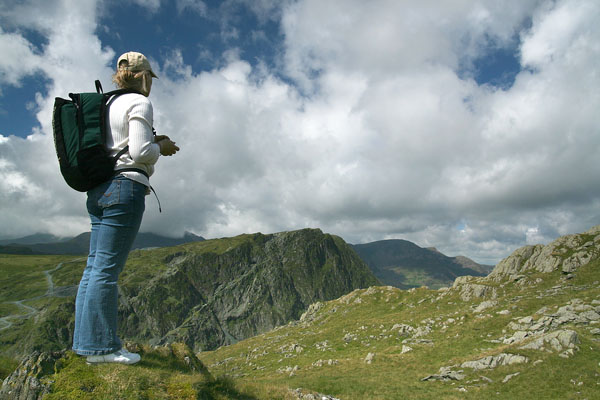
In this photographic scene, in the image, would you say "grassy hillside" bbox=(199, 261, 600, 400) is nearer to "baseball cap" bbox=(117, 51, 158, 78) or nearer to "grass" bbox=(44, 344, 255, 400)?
"grass" bbox=(44, 344, 255, 400)

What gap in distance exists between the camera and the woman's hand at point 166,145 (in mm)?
5767

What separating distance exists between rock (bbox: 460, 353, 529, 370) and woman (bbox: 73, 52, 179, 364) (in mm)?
27446

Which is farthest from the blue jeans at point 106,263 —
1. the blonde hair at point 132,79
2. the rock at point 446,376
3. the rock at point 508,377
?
the rock at point 446,376

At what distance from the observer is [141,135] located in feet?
16.2

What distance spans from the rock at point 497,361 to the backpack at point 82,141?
28949 mm

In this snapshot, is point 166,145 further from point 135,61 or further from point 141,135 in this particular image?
point 135,61

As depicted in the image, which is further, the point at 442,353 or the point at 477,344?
the point at 442,353

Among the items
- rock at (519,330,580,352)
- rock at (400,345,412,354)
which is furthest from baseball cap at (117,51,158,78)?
rock at (400,345,412,354)

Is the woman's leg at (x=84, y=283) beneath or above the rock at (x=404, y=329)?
above

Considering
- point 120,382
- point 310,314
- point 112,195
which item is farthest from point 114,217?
point 310,314

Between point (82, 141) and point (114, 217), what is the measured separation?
1.25m

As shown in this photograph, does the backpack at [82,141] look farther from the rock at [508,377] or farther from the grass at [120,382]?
the rock at [508,377]

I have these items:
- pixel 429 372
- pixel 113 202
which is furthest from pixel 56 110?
pixel 429 372

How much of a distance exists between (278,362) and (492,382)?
37479 millimetres
